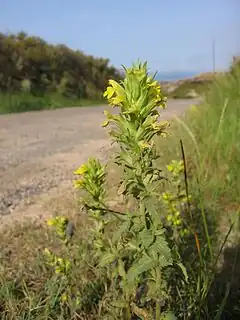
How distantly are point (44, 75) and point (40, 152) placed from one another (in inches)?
462

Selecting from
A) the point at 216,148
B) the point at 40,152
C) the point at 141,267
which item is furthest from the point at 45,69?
the point at 141,267

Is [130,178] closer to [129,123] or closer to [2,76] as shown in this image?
[129,123]

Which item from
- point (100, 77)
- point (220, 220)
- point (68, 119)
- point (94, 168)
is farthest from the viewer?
point (100, 77)

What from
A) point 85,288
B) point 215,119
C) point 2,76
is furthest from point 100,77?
point 85,288

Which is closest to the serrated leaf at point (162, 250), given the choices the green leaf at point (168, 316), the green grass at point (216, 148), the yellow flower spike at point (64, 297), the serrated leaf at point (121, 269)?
the green leaf at point (168, 316)

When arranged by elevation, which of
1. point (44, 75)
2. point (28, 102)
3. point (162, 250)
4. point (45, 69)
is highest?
point (45, 69)

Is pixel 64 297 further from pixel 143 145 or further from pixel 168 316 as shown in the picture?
pixel 143 145

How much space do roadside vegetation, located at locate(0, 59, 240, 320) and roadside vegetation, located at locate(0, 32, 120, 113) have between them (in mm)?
8386

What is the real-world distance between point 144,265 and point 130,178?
0.26 metres

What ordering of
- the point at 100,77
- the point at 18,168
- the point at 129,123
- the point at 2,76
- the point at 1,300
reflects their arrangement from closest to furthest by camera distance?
the point at 129,123 < the point at 1,300 < the point at 18,168 < the point at 2,76 < the point at 100,77

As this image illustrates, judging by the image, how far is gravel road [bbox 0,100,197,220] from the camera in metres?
3.78

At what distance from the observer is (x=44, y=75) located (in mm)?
16594

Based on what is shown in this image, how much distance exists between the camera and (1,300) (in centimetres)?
202

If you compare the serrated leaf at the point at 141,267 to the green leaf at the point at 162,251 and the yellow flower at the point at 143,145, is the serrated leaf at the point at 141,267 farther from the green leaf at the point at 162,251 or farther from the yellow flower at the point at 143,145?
the yellow flower at the point at 143,145
